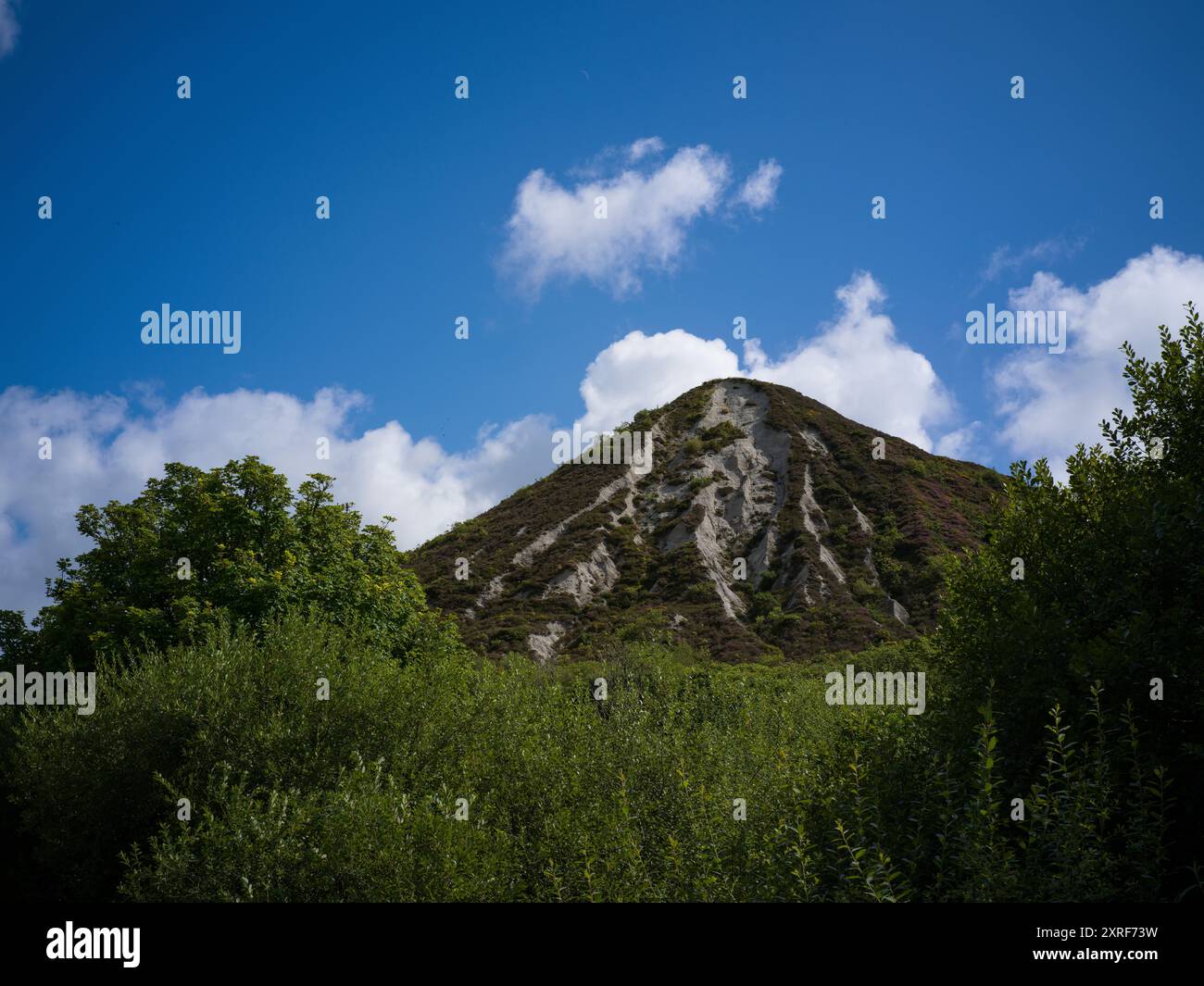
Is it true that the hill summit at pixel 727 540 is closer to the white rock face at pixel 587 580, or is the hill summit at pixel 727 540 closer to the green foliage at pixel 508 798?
the white rock face at pixel 587 580

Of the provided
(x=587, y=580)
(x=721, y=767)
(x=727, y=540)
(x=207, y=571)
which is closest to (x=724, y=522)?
(x=727, y=540)

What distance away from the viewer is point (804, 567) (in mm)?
62750

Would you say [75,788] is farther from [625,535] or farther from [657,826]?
[625,535]

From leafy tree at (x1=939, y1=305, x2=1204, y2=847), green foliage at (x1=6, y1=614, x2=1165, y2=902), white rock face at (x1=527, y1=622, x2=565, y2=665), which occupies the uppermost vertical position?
leafy tree at (x1=939, y1=305, x2=1204, y2=847)

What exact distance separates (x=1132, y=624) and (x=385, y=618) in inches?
898

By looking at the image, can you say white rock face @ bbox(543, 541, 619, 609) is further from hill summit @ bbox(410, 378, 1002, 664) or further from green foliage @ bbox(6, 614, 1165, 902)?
green foliage @ bbox(6, 614, 1165, 902)

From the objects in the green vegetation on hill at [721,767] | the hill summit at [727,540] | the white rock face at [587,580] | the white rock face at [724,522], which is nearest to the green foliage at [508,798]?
the green vegetation on hill at [721,767]

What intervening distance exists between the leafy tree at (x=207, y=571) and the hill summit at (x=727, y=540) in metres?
25.0

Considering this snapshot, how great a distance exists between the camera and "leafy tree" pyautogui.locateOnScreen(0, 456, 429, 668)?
77.3ft

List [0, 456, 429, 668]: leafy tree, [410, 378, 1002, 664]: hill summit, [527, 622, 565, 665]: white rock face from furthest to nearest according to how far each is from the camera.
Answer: [410, 378, 1002, 664]: hill summit
[527, 622, 565, 665]: white rock face
[0, 456, 429, 668]: leafy tree

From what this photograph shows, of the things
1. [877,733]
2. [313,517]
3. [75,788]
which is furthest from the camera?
[313,517]

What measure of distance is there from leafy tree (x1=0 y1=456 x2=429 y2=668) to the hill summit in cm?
2503

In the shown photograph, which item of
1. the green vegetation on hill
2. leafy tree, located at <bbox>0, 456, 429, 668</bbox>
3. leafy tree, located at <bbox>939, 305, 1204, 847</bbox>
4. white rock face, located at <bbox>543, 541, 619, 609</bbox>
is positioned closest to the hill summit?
white rock face, located at <bbox>543, 541, 619, 609</bbox>

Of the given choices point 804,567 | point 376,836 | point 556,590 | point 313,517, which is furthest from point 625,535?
point 376,836
